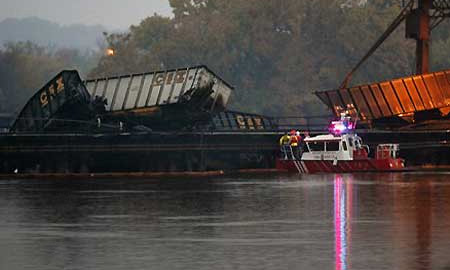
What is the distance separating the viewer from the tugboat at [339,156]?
2211 inches

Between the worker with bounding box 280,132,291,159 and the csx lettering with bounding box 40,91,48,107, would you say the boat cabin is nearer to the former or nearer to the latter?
the worker with bounding box 280,132,291,159

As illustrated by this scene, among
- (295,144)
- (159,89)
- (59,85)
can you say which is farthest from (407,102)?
(59,85)

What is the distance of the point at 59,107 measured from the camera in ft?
209

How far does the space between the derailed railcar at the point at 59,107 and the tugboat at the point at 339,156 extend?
1023 centimetres

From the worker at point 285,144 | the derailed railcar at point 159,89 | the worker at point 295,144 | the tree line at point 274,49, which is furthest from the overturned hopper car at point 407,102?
the tree line at point 274,49

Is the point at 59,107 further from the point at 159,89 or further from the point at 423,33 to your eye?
the point at 423,33

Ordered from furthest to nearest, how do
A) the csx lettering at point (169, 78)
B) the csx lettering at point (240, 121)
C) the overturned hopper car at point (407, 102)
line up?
the csx lettering at point (240, 121), the overturned hopper car at point (407, 102), the csx lettering at point (169, 78)

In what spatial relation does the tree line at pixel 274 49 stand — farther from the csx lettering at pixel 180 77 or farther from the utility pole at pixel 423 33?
the csx lettering at pixel 180 77

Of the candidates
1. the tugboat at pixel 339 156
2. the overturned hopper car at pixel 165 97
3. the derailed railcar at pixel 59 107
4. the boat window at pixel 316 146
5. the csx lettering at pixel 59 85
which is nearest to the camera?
the tugboat at pixel 339 156

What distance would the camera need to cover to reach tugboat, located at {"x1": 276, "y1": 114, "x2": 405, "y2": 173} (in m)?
A: 56.2

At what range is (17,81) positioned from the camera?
5487 inches


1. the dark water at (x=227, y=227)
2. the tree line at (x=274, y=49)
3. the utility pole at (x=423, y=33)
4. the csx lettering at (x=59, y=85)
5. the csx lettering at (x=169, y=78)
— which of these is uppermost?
the tree line at (x=274, y=49)

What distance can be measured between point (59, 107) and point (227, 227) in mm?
36579

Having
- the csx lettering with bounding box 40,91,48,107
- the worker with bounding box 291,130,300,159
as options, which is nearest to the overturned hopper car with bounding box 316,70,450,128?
the worker with bounding box 291,130,300,159
